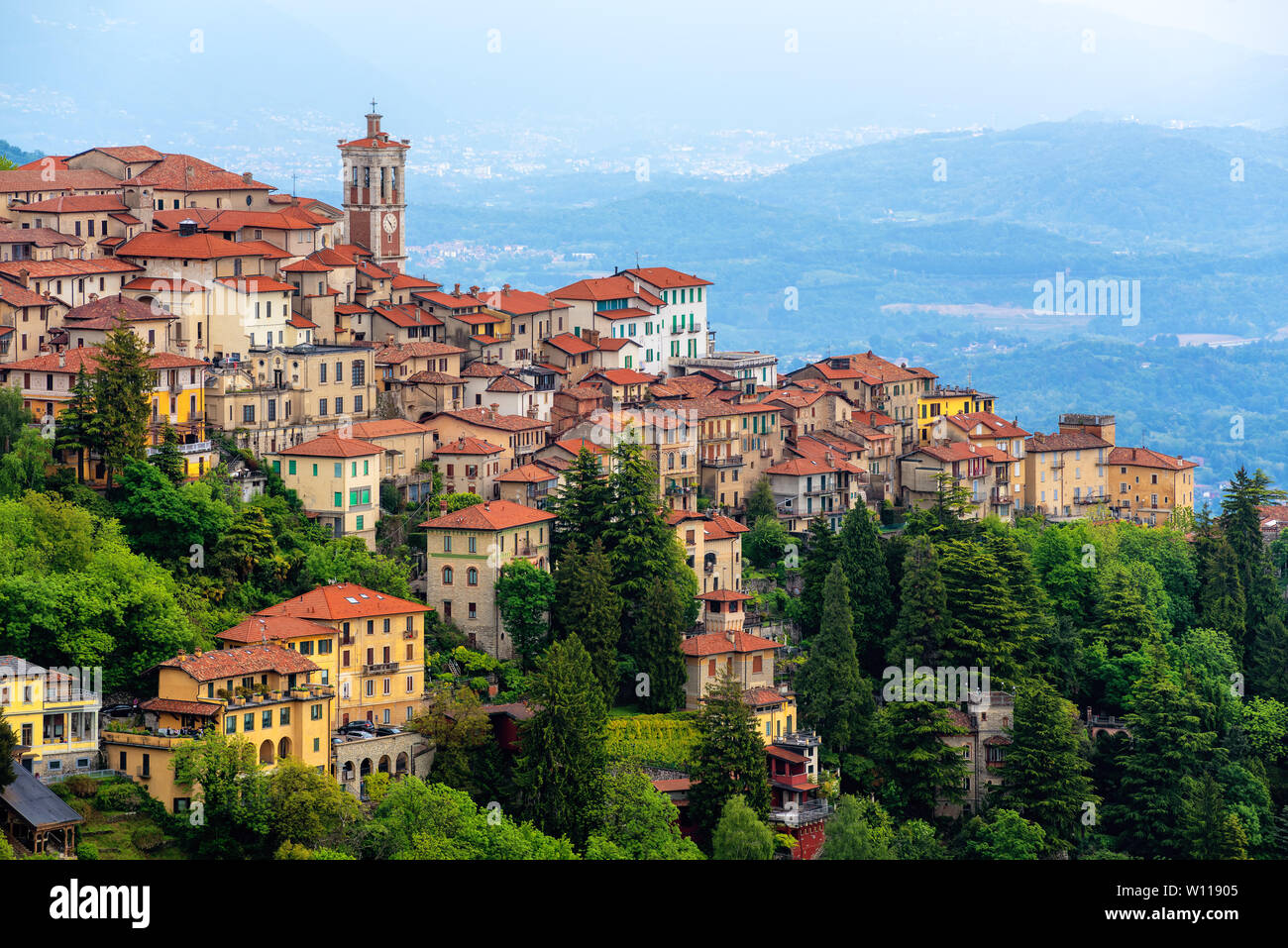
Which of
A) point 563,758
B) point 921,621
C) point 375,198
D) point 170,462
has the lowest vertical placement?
point 563,758

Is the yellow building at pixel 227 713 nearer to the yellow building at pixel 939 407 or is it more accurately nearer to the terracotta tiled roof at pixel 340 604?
the terracotta tiled roof at pixel 340 604

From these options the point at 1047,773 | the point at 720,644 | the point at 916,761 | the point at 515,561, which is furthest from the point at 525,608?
the point at 1047,773

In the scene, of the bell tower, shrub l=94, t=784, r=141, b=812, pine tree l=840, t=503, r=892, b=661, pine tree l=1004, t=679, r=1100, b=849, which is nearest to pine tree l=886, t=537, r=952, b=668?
pine tree l=840, t=503, r=892, b=661

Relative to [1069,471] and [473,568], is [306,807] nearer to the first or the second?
[473,568]

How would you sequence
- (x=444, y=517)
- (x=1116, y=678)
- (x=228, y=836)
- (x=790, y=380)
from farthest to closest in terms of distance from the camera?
(x=790, y=380)
(x=1116, y=678)
(x=444, y=517)
(x=228, y=836)

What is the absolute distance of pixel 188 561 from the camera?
5541cm

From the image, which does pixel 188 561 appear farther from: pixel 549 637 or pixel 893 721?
pixel 893 721

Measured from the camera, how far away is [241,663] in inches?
1922

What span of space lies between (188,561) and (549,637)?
10.3 metres

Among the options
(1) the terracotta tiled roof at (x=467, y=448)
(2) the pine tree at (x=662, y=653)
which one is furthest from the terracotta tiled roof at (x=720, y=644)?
(1) the terracotta tiled roof at (x=467, y=448)

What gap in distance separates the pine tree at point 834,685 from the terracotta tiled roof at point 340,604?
1281cm

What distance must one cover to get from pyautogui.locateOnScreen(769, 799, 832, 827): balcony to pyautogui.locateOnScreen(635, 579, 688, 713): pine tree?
15.3 ft

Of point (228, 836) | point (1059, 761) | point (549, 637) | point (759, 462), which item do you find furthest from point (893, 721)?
point (228, 836)

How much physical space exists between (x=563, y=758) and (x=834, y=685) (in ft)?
43.0
